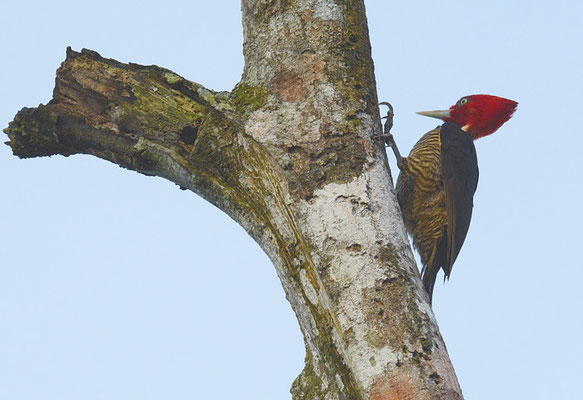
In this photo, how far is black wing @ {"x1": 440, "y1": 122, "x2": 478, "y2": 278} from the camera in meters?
4.56

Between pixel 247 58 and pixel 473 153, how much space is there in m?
2.57

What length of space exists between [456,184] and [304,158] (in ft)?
7.96

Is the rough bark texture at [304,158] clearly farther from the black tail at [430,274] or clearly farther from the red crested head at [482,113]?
the red crested head at [482,113]

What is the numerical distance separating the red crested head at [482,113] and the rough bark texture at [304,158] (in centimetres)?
282

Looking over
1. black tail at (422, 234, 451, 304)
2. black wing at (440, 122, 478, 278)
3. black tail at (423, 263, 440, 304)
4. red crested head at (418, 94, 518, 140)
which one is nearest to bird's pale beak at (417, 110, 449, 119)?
red crested head at (418, 94, 518, 140)

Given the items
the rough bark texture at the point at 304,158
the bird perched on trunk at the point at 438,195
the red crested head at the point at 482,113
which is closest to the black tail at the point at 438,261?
the bird perched on trunk at the point at 438,195

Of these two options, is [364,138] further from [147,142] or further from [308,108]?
[147,142]

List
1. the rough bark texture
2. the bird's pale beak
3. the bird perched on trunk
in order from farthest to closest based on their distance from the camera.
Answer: the bird's pale beak → the bird perched on trunk → the rough bark texture

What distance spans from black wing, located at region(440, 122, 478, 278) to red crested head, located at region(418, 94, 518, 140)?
70 cm

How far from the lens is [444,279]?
4570 millimetres

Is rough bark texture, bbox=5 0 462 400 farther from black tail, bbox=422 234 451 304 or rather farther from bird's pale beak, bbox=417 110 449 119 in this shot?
bird's pale beak, bbox=417 110 449 119

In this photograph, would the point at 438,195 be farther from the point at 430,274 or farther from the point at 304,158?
the point at 304,158

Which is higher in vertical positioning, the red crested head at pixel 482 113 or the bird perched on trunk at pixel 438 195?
the red crested head at pixel 482 113

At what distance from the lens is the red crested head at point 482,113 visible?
551cm
